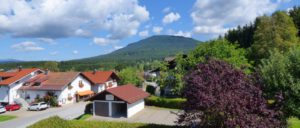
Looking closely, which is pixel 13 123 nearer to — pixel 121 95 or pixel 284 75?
pixel 121 95

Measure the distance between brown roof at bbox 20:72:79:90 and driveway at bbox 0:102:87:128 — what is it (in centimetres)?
408

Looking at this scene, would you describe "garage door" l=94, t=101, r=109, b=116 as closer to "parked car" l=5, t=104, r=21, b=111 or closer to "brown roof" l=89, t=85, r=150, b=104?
"brown roof" l=89, t=85, r=150, b=104

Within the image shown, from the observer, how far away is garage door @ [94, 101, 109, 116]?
4022 cm

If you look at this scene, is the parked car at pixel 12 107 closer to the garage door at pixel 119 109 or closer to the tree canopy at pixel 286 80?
the garage door at pixel 119 109

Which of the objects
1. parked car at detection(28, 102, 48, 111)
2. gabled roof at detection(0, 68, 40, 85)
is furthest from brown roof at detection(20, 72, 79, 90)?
parked car at detection(28, 102, 48, 111)

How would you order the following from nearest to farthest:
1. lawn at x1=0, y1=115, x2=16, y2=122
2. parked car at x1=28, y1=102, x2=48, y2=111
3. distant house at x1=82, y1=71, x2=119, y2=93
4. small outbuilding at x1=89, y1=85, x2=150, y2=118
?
small outbuilding at x1=89, y1=85, x2=150, y2=118, lawn at x1=0, y1=115, x2=16, y2=122, parked car at x1=28, y1=102, x2=48, y2=111, distant house at x1=82, y1=71, x2=119, y2=93

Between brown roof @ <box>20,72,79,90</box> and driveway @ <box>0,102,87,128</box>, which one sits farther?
brown roof @ <box>20,72,79,90</box>

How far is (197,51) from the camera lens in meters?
45.2

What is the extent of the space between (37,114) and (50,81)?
11.2 meters

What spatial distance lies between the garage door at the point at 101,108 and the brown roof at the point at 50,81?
39.6 ft

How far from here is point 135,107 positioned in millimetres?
41719

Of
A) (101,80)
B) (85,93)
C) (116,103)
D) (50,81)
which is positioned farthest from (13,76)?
(116,103)

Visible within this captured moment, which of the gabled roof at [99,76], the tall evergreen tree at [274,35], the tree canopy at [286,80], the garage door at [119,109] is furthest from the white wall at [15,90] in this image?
the tree canopy at [286,80]

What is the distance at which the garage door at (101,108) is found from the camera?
40219 millimetres
